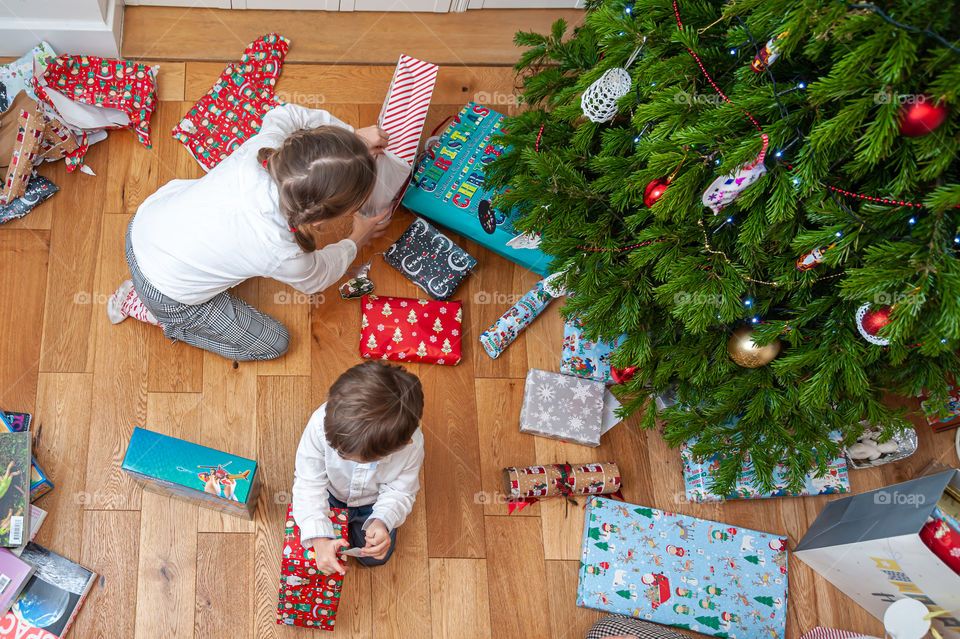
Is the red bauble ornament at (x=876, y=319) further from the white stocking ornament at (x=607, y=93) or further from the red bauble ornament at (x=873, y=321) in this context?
the white stocking ornament at (x=607, y=93)

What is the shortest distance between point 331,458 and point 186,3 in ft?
5.51

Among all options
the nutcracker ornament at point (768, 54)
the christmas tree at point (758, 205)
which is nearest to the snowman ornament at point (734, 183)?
the christmas tree at point (758, 205)

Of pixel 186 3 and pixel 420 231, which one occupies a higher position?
pixel 186 3

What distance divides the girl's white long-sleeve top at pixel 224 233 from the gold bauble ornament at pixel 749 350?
97 cm

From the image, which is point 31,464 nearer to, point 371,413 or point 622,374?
point 371,413

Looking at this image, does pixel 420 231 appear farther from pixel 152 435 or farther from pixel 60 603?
pixel 60 603

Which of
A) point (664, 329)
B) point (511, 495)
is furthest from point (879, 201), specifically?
point (511, 495)

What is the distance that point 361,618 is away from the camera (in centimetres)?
177

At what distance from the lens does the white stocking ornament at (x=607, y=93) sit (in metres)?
1.36

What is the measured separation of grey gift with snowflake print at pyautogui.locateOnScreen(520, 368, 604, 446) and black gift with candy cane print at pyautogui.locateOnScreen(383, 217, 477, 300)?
36 centimetres

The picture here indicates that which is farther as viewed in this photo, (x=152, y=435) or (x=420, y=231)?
(x=420, y=231)

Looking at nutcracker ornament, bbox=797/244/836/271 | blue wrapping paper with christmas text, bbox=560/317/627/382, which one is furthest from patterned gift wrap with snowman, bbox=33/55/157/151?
nutcracker ornament, bbox=797/244/836/271

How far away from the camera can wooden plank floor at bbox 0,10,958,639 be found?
1.76m

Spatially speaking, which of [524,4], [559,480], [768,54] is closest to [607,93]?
[768,54]
